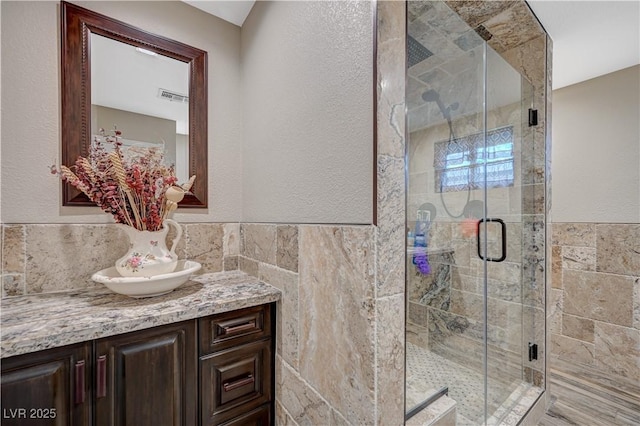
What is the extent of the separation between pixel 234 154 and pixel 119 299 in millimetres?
976

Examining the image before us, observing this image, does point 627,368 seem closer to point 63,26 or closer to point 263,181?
point 263,181

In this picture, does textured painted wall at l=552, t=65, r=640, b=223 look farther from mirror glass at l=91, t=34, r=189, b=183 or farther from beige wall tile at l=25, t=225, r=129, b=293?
beige wall tile at l=25, t=225, r=129, b=293

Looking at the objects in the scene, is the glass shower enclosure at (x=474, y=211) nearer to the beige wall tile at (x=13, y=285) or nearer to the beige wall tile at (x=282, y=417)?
the beige wall tile at (x=282, y=417)

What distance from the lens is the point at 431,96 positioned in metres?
1.82

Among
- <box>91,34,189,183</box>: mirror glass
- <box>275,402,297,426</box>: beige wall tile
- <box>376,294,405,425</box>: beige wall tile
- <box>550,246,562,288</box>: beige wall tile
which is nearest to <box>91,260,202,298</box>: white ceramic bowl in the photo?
<box>91,34,189,183</box>: mirror glass

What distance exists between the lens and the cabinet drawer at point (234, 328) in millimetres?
1064

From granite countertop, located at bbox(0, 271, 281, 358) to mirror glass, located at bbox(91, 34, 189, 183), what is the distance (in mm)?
681

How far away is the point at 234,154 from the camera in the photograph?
167cm

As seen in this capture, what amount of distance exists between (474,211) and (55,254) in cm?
233

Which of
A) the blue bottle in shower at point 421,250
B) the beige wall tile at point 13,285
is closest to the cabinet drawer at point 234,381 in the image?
the beige wall tile at point 13,285

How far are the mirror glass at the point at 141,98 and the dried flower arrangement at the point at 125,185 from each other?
5.1 inches

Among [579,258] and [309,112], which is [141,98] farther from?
[579,258]

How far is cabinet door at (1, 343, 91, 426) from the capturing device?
0.75 meters

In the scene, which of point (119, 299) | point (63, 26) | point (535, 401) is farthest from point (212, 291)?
point (535, 401)
